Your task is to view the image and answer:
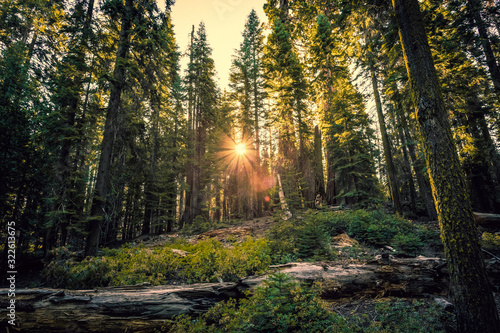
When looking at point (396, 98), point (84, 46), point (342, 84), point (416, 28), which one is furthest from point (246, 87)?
point (416, 28)

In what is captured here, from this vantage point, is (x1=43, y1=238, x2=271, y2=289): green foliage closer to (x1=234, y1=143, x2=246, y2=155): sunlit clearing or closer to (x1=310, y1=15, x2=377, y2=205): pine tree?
(x1=310, y1=15, x2=377, y2=205): pine tree

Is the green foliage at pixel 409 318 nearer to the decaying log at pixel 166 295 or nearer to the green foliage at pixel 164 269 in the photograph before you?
the decaying log at pixel 166 295

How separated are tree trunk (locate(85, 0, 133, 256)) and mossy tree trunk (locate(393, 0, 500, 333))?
9940 mm

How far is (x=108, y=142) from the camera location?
8703 mm

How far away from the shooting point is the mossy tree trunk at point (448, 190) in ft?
9.70

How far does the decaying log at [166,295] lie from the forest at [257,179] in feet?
0.08

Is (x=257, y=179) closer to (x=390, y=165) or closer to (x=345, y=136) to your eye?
(x=345, y=136)

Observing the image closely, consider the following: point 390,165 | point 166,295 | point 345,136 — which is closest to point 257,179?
point 345,136

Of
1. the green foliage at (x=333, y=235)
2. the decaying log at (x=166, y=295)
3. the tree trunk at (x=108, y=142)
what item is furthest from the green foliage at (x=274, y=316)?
the tree trunk at (x=108, y=142)

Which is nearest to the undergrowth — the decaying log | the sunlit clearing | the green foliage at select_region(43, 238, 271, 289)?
the decaying log

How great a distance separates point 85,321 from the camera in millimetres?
3121

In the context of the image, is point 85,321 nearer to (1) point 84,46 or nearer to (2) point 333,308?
(2) point 333,308

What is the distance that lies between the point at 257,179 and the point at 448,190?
15.1 meters

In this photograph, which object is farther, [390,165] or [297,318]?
[390,165]
